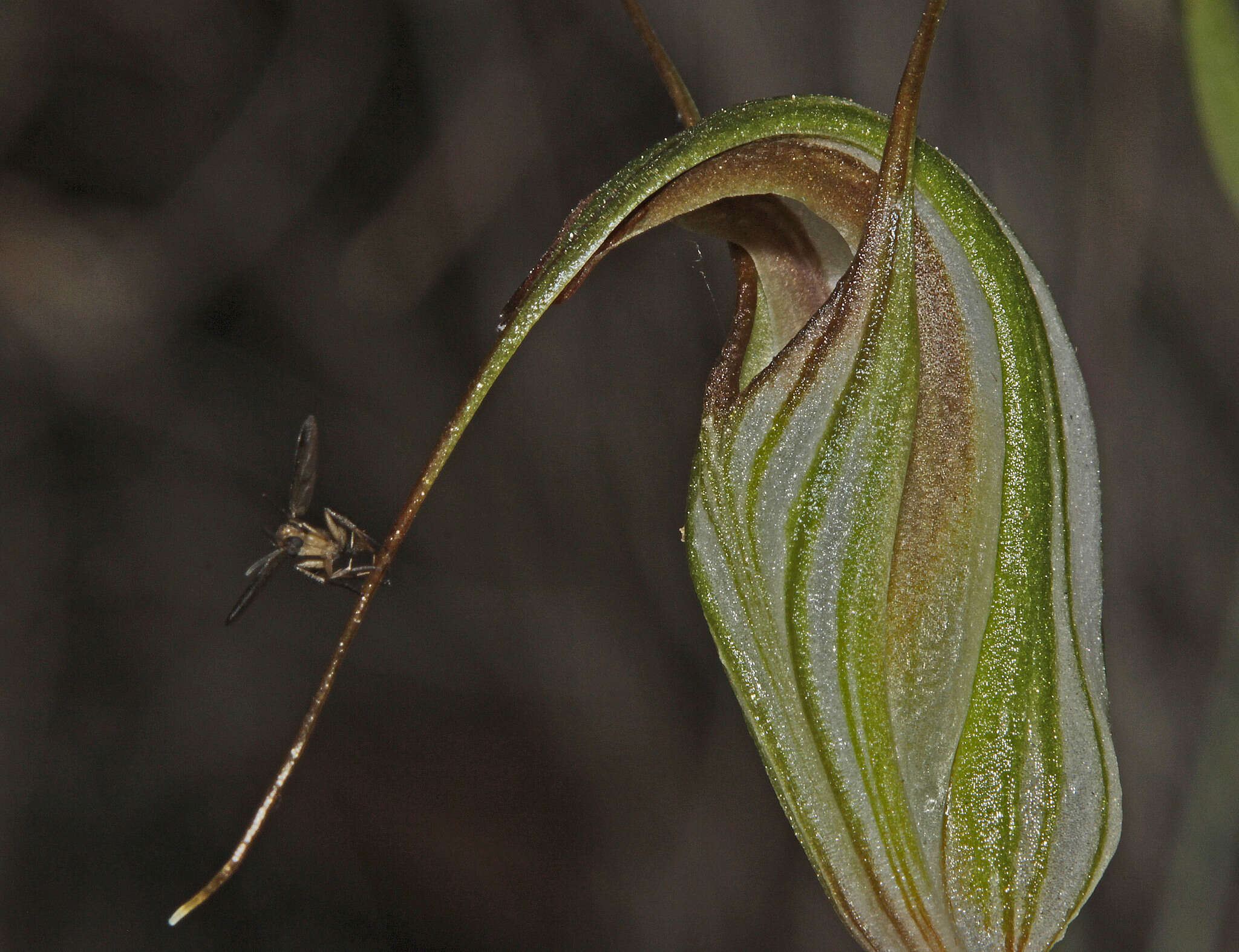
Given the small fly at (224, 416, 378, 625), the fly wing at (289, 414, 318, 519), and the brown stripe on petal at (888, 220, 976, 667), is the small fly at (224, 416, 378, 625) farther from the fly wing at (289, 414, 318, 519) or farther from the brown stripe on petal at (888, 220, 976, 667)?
the brown stripe on petal at (888, 220, 976, 667)

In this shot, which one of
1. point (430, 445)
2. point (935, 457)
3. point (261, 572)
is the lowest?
point (261, 572)

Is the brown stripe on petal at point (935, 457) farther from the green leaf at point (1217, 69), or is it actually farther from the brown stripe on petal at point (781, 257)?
the green leaf at point (1217, 69)

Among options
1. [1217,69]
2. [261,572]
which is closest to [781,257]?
[1217,69]

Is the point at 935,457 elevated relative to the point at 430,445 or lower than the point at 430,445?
lower

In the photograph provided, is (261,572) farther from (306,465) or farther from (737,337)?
(737,337)

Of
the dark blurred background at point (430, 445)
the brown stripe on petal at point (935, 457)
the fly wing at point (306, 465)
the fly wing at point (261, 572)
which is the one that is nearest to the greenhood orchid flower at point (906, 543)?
the brown stripe on petal at point (935, 457)

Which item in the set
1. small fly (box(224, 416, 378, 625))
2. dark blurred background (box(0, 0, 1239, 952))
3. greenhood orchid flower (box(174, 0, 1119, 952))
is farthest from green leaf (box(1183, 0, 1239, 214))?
dark blurred background (box(0, 0, 1239, 952))
